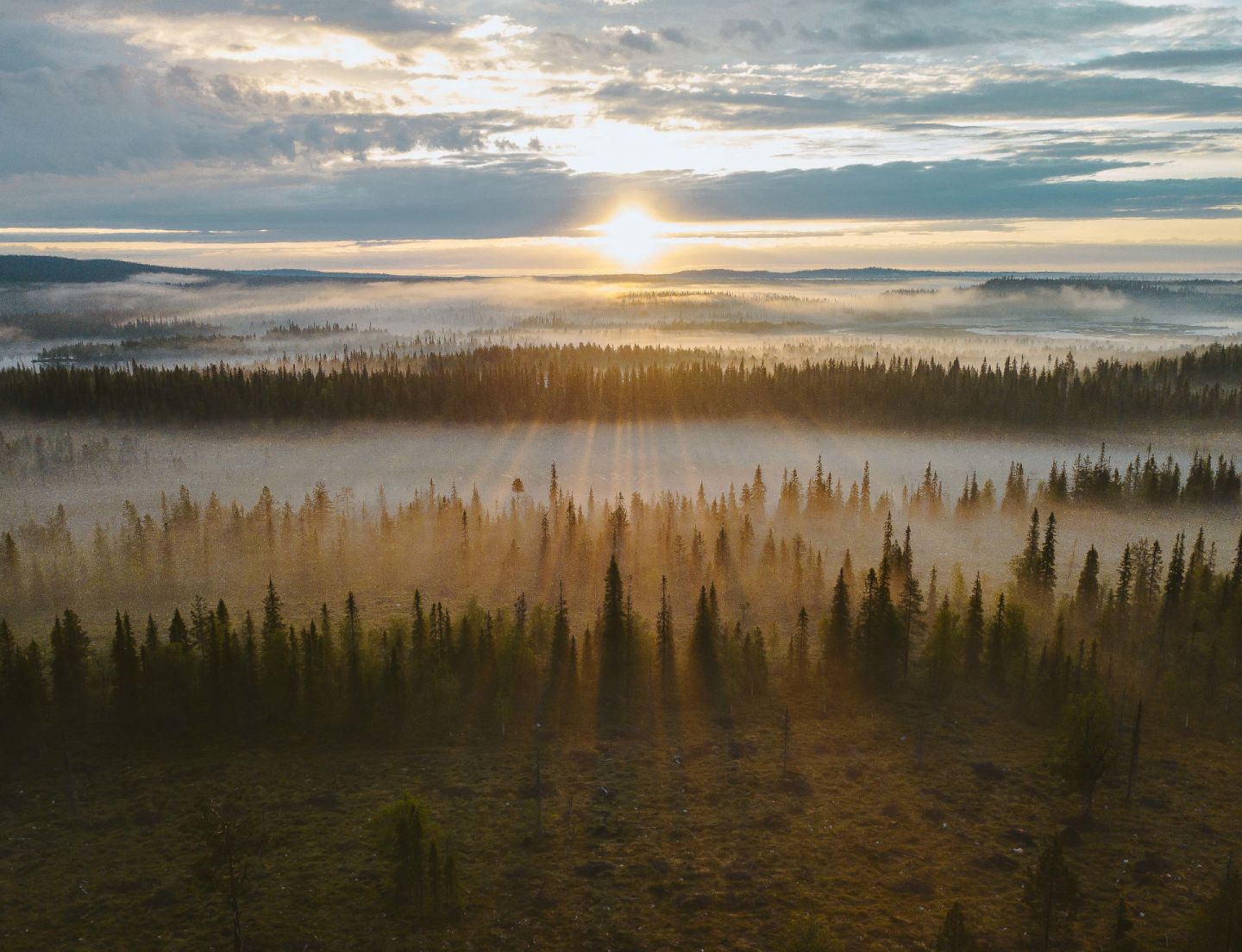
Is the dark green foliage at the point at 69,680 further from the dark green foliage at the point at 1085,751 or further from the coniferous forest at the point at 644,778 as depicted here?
the dark green foliage at the point at 1085,751

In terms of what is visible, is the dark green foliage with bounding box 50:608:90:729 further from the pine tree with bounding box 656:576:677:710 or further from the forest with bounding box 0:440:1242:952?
the pine tree with bounding box 656:576:677:710

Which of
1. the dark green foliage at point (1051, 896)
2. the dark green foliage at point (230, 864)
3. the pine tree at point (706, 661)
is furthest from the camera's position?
the pine tree at point (706, 661)

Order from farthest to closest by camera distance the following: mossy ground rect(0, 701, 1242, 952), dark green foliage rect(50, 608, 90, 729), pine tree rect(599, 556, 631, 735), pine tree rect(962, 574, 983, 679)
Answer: pine tree rect(962, 574, 983, 679) < pine tree rect(599, 556, 631, 735) < dark green foliage rect(50, 608, 90, 729) < mossy ground rect(0, 701, 1242, 952)

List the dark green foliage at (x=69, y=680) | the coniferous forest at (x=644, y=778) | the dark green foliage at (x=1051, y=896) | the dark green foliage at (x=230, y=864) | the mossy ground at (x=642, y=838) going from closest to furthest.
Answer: the dark green foliage at (x=1051, y=896)
the dark green foliage at (x=230, y=864)
the mossy ground at (x=642, y=838)
the coniferous forest at (x=644, y=778)
the dark green foliage at (x=69, y=680)

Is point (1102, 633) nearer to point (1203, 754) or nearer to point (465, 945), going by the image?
point (1203, 754)

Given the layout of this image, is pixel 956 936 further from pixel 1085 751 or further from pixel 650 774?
pixel 650 774

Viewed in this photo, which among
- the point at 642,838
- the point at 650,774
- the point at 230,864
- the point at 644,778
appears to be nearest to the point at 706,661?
the point at 650,774

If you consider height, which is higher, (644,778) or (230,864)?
(230,864)

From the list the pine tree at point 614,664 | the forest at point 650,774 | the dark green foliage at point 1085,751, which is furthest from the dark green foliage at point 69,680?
the dark green foliage at point 1085,751

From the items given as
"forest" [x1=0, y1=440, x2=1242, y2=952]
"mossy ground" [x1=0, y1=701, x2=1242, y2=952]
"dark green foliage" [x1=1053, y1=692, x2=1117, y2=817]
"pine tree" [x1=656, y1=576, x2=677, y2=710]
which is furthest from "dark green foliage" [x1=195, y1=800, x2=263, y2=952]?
"dark green foliage" [x1=1053, y1=692, x2=1117, y2=817]
